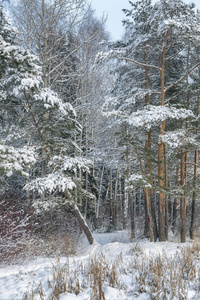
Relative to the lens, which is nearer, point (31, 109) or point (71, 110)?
point (31, 109)

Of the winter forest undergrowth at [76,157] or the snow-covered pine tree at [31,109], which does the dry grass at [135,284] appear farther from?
the snow-covered pine tree at [31,109]

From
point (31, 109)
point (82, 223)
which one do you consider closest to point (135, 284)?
point (31, 109)

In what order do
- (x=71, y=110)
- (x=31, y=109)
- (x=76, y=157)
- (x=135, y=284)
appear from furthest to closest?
(x=76, y=157)
(x=71, y=110)
(x=31, y=109)
(x=135, y=284)

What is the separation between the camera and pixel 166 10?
673cm

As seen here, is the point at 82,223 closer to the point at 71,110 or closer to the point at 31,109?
the point at 71,110

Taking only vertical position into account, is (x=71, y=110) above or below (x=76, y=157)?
above

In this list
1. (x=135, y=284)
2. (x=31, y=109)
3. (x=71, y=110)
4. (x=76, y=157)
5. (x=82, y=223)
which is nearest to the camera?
(x=135, y=284)

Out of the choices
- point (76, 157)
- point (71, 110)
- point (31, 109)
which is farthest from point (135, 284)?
point (31, 109)

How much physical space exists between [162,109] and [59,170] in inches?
150

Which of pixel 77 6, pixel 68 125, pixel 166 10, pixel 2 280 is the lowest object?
pixel 2 280

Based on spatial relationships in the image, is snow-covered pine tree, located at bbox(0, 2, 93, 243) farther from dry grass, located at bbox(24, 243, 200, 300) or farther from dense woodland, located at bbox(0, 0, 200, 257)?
dry grass, located at bbox(24, 243, 200, 300)

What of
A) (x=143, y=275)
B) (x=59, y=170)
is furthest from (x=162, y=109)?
(x=143, y=275)

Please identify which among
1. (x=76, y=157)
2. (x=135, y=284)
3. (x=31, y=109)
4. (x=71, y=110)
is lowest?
(x=135, y=284)

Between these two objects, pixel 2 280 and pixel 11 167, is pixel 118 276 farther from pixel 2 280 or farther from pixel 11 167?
pixel 11 167
